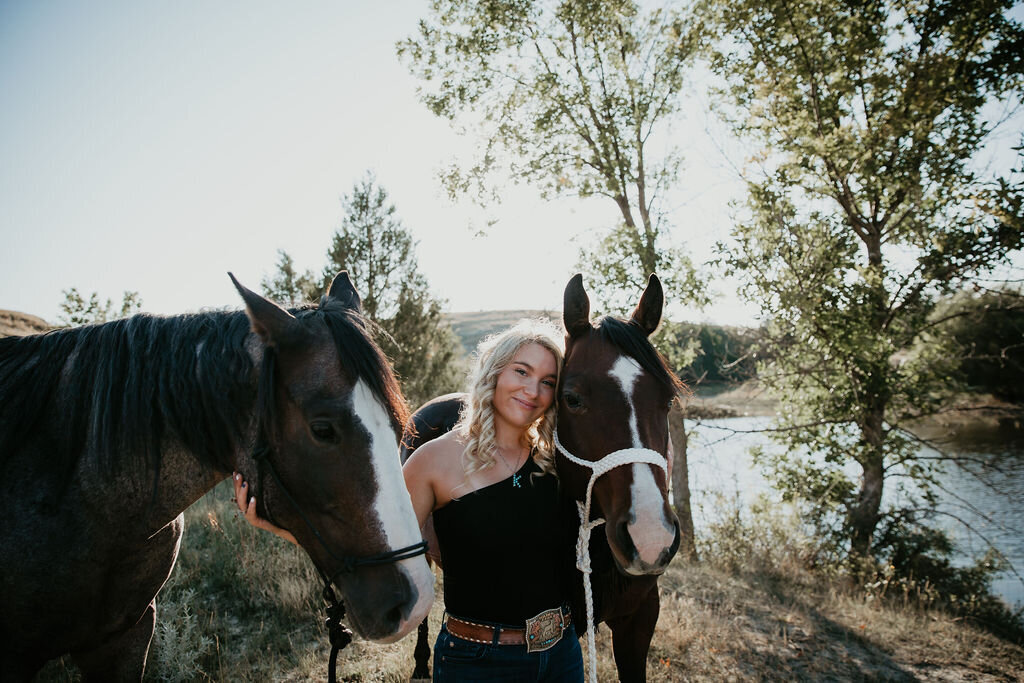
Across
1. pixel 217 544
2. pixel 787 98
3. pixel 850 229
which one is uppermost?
pixel 787 98

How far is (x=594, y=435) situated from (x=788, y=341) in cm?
644

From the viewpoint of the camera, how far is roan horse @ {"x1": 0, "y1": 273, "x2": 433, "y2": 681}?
5.05 feet

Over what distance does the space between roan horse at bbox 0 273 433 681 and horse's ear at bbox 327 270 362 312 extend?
0.17 m

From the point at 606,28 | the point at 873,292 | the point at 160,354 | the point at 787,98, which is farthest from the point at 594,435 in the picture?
the point at 606,28

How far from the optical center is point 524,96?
26.2 ft

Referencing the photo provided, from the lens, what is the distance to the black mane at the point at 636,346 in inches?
92.6

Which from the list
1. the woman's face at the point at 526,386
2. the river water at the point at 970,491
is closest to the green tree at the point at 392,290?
the river water at the point at 970,491

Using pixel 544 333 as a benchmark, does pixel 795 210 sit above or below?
above

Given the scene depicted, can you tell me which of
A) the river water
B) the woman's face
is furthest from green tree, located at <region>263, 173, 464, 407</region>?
the woman's face

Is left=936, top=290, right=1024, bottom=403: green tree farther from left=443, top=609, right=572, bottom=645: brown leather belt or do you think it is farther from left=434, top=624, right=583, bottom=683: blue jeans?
left=443, top=609, right=572, bottom=645: brown leather belt

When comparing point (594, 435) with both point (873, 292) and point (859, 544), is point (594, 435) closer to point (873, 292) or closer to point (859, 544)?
point (873, 292)

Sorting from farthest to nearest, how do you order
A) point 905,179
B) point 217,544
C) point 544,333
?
point 905,179, point 217,544, point 544,333

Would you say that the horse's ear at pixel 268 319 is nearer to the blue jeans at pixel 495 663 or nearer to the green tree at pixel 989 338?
the blue jeans at pixel 495 663

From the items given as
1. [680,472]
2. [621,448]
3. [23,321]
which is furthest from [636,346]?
[23,321]
